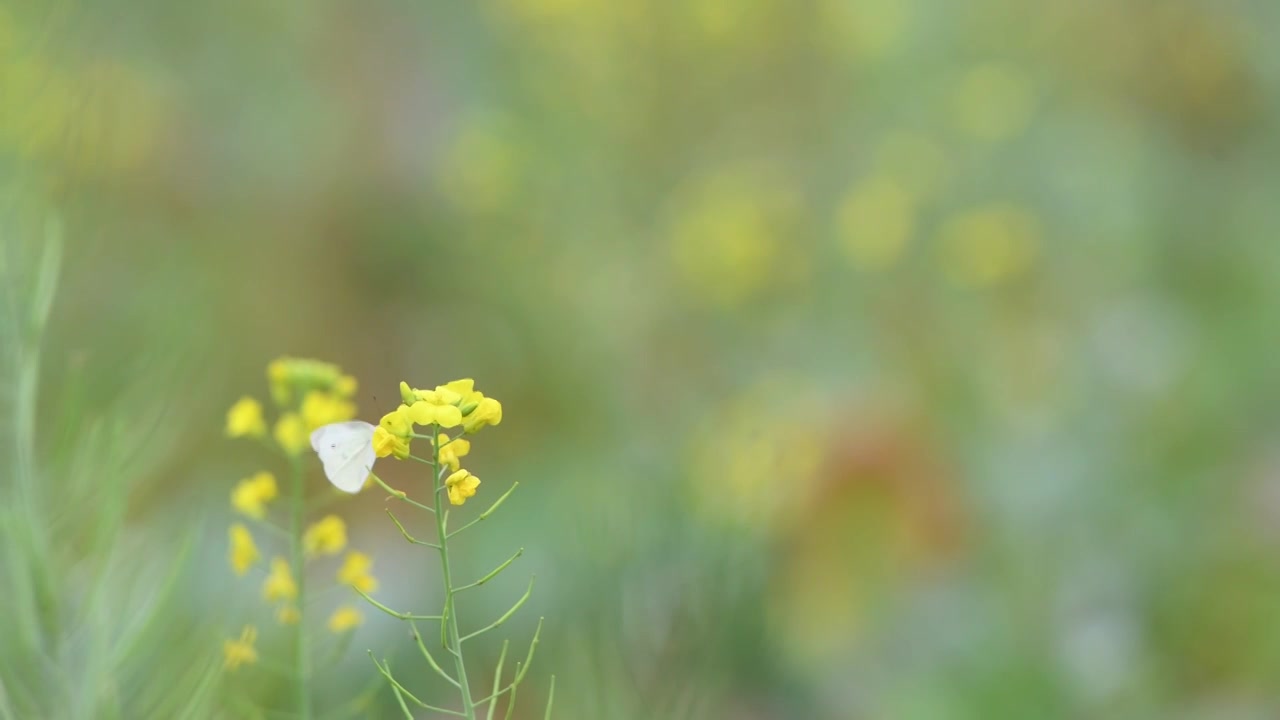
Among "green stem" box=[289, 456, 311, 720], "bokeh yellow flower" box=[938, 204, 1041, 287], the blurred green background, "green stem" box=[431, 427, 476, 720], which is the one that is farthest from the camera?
"bokeh yellow flower" box=[938, 204, 1041, 287]

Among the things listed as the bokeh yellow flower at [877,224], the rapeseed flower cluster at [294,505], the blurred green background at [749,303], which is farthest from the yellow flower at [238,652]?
the bokeh yellow flower at [877,224]

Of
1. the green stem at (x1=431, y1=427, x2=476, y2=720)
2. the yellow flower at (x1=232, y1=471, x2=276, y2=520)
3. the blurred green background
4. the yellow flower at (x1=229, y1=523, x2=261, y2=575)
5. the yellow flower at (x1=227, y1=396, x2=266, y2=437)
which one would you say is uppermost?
the blurred green background

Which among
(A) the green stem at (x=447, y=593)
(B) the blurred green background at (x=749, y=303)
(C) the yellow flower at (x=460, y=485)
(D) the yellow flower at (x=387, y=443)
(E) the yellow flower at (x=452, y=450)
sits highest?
(B) the blurred green background at (x=749, y=303)

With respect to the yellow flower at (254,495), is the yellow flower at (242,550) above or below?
below

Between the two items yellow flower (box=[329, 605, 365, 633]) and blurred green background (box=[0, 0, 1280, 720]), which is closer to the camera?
yellow flower (box=[329, 605, 365, 633])

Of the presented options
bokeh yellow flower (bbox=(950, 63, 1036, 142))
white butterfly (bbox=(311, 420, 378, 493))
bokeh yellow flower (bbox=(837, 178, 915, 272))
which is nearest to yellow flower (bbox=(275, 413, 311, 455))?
white butterfly (bbox=(311, 420, 378, 493))

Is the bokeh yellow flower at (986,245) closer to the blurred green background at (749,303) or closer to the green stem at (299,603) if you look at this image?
the blurred green background at (749,303)

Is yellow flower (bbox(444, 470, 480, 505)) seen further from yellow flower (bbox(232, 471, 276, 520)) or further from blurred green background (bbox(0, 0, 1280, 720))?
blurred green background (bbox(0, 0, 1280, 720))
